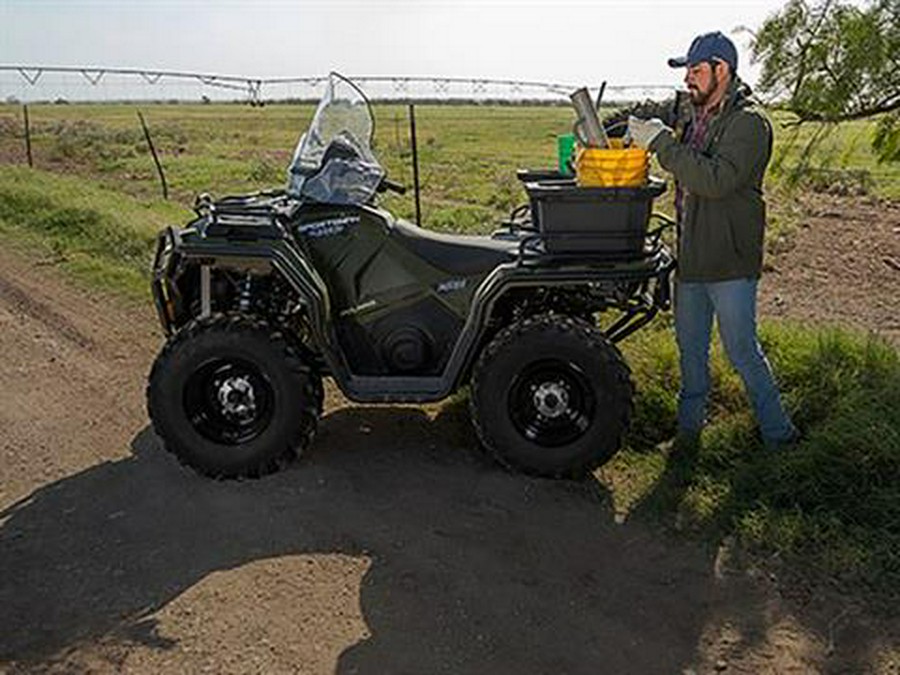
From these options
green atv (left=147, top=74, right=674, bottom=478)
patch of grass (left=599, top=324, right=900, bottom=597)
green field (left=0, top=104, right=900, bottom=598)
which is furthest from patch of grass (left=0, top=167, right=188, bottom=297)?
patch of grass (left=599, top=324, right=900, bottom=597)

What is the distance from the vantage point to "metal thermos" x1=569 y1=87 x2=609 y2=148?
465cm

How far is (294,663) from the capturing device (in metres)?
3.52

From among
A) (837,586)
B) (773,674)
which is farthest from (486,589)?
(837,586)

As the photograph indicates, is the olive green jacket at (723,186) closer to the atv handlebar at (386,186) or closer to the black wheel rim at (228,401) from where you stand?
the atv handlebar at (386,186)

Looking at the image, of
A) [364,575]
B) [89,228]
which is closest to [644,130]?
[364,575]

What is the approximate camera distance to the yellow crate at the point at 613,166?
15.5ft

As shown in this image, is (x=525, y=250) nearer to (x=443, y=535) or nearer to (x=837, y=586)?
(x=443, y=535)

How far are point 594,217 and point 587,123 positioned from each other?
45cm

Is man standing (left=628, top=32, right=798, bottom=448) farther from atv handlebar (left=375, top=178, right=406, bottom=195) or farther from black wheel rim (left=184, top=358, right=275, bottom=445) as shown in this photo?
black wheel rim (left=184, top=358, right=275, bottom=445)

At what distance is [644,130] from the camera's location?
4645 mm

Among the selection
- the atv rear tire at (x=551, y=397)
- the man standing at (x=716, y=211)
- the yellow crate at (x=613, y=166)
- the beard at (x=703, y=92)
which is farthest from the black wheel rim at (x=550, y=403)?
the beard at (x=703, y=92)

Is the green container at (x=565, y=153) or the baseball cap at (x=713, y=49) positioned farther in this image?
the green container at (x=565, y=153)

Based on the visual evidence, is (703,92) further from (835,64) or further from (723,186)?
(835,64)

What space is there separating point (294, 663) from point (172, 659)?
438mm
